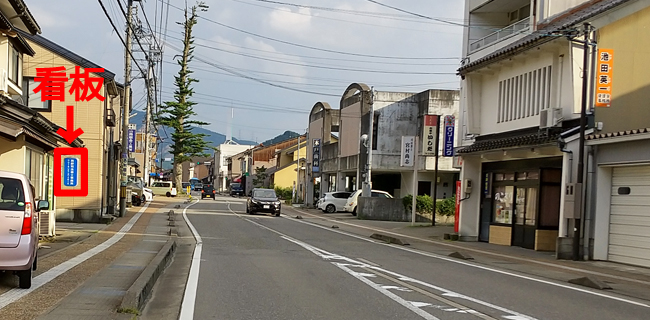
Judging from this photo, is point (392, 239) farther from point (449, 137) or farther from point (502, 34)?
point (449, 137)

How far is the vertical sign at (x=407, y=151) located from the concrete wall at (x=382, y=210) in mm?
3197

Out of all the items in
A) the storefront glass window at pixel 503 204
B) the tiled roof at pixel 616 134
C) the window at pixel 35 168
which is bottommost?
the storefront glass window at pixel 503 204

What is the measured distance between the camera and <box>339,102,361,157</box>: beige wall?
48.3 meters

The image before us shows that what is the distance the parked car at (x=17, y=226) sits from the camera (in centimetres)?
916

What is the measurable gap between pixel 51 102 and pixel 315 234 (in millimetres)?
12284

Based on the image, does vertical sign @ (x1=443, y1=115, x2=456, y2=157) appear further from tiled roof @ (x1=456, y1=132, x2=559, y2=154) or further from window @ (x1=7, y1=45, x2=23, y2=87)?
window @ (x1=7, y1=45, x2=23, y2=87)

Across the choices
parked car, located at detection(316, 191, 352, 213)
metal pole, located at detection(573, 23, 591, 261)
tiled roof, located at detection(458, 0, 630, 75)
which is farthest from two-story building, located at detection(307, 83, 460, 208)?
metal pole, located at detection(573, 23, 591, 261)

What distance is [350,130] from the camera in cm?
4997

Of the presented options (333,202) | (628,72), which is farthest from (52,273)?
(333,202)

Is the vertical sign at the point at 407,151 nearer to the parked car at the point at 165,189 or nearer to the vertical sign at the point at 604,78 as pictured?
the vertical sign at the point at 604,78

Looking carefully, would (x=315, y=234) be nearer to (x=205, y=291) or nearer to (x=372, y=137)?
(x=205, y=291)

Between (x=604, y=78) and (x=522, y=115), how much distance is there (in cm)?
502

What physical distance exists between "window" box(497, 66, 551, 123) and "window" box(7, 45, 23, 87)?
16854mm

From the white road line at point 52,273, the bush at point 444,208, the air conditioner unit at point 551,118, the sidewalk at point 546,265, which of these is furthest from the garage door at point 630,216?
the bush at point 444,208
